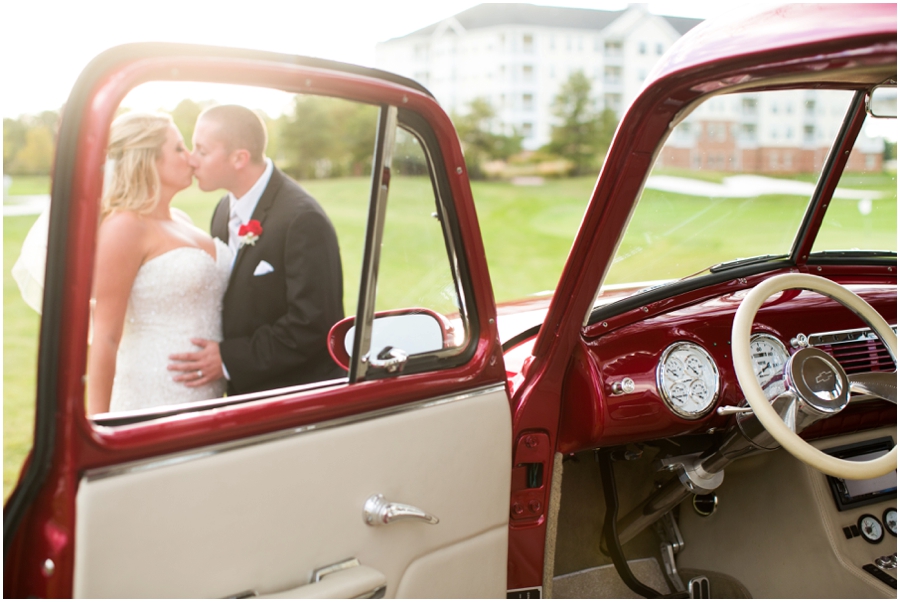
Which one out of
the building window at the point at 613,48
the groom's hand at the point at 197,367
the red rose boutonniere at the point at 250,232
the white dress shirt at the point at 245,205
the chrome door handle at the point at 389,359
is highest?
the building window at the point at 613,48

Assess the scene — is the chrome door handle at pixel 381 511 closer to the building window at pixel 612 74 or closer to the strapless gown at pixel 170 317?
the strapless gown at pixel 170 317

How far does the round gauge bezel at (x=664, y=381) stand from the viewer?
2189mm

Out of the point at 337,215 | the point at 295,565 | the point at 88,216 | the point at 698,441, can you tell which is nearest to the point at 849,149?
the point at 698,441

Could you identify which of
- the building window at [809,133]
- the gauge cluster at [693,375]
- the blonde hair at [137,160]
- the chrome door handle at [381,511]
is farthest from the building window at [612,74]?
the chrome door handle at [381,511]

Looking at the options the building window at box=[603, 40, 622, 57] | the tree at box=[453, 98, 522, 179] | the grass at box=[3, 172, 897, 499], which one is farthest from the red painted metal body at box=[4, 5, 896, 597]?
the building window at box=[603, 40, 622, 57]

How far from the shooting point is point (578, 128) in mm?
21625

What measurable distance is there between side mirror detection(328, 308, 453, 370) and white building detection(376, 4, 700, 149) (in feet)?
68.5

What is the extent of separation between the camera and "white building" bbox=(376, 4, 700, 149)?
22.7 meters

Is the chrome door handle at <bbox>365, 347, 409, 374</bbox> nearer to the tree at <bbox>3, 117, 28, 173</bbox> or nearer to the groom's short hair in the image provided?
the groom's short hair

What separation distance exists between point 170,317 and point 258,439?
2.51ft

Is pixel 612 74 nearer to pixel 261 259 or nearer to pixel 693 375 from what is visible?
pixel 693 375

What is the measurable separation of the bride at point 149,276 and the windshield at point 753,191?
1292 millimetres

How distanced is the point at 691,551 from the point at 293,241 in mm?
1971

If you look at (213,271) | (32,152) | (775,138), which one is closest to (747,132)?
(775,138)
